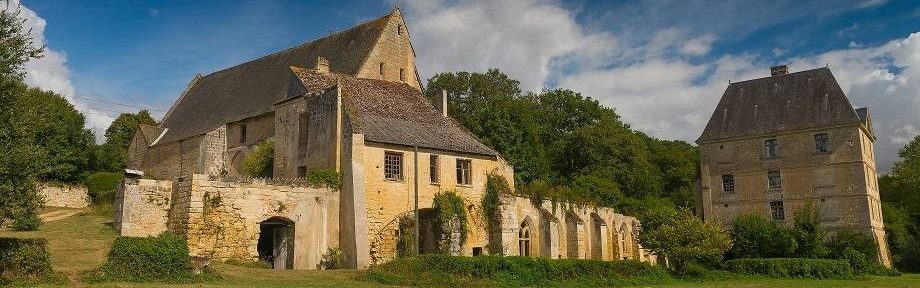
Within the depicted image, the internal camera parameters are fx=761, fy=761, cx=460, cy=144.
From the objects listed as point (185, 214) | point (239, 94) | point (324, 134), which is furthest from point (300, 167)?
point (239, 94)

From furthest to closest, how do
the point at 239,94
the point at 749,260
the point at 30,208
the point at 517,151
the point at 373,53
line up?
the point at 517,151 < the point at 239,94 < the point at 373,53 < the point at 749,260 < the point at 30,208

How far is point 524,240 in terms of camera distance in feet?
101

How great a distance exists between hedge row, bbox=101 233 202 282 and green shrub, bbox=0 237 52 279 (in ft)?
4.16

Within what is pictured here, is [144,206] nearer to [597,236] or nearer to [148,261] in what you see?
[148,261]

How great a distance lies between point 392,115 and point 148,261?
44.8 feet

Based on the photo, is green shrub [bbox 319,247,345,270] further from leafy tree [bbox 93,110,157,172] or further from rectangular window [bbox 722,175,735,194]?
rectangular window [bbox 722,175,735,194]

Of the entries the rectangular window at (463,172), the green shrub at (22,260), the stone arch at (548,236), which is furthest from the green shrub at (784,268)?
the green shrub at (22,260)

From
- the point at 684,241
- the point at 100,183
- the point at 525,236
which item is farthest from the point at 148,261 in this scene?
the point at 100,183

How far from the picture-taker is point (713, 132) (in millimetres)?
48625

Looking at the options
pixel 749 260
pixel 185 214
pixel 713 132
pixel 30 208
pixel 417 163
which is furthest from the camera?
pixel 713 132

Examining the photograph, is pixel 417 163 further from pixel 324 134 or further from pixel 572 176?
pixel 572 176

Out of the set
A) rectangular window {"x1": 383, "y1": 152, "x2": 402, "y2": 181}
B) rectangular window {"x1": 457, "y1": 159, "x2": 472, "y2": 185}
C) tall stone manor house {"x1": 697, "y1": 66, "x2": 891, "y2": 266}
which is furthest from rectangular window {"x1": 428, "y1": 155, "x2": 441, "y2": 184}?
tall stone manor house {"x1": 697, "y1": 66, "x2": 891, "y2": 266}

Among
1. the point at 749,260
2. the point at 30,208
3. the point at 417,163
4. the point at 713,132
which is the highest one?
the point at 713,132

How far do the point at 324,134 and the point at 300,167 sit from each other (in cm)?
189
